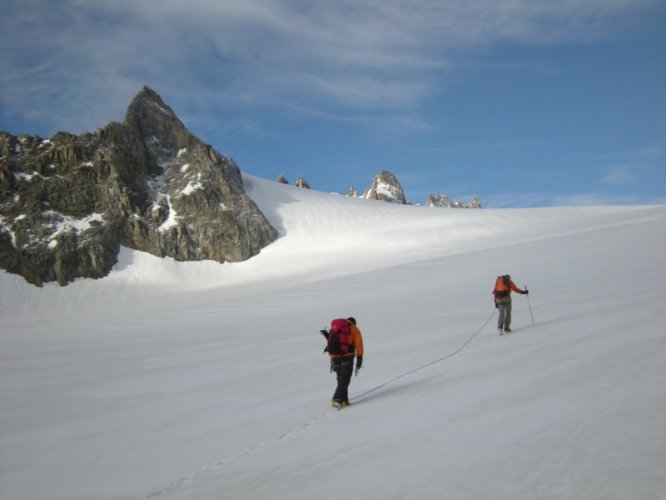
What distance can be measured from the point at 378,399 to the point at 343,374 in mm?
660

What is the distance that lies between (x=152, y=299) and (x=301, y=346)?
102ft

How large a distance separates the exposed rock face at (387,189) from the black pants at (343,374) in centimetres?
11042

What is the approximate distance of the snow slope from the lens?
382cm

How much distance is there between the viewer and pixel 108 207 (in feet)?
163

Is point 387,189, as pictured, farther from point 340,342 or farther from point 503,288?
point 340,342

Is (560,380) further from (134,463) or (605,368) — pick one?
(134,463)

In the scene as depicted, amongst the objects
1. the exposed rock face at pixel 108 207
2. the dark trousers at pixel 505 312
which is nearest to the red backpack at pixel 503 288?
the dark trousers at pixel 505 312

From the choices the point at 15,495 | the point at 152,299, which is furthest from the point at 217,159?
the point at 15,495

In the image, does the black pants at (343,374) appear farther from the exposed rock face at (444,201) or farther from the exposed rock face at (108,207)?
the exposed rock face at (444,201)

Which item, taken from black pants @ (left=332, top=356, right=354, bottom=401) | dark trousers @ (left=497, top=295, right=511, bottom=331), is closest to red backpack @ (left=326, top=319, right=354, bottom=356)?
black pants @ (left=332, top=356, right=354, bottom=401)

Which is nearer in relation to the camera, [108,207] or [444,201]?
[108,207]

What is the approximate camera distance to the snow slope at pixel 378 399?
382 cm

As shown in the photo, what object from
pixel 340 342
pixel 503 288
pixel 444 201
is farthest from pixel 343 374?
pixel 444 201

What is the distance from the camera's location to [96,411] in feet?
30.6
